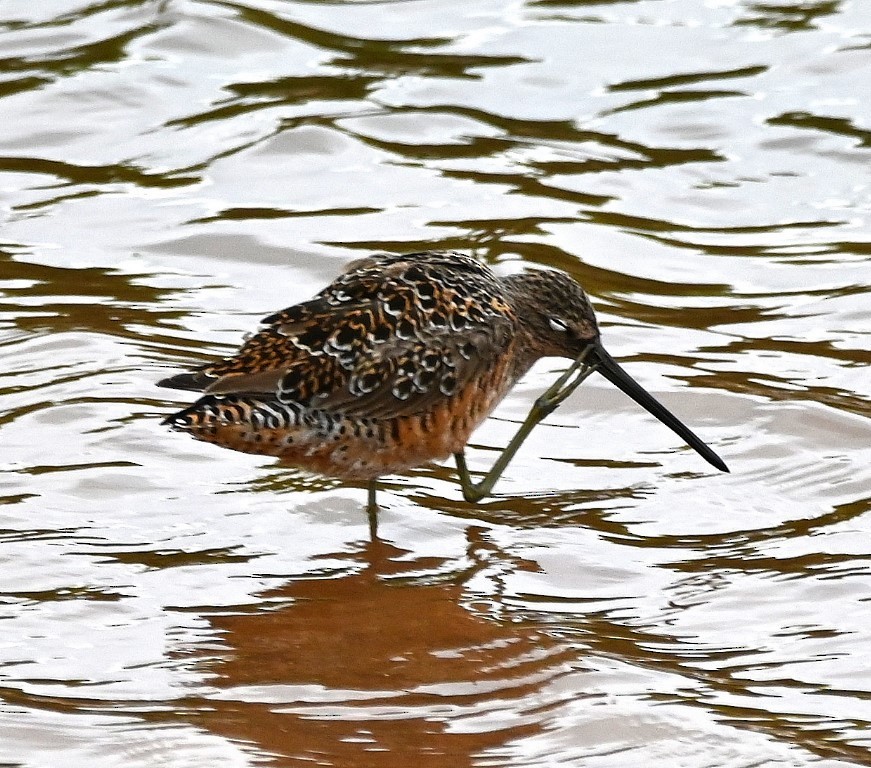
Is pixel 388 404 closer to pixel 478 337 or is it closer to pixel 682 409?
pixel 478 337

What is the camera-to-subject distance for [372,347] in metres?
4.97

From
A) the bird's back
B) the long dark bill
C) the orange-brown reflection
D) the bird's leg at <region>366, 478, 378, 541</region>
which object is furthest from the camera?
the long dark bill

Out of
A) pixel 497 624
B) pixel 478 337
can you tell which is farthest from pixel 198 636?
pixel 478 337

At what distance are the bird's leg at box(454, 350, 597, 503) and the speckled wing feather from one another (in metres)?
0.32

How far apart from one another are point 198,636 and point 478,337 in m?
1.30

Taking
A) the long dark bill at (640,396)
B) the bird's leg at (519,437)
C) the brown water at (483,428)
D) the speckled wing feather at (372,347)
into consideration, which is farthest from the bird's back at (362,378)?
the long dark bill at (640,396)

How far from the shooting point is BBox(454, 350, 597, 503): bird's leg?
5305 millimetres

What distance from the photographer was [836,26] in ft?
31.6

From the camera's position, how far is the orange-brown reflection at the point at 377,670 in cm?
389

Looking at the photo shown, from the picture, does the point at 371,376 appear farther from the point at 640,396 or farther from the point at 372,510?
the point at 640,396

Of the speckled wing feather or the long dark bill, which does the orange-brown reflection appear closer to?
the speckled wing feather

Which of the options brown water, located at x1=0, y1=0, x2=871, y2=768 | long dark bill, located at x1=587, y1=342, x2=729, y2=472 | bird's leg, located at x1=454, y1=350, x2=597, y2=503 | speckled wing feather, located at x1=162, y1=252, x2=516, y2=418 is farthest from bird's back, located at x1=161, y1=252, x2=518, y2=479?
long dark bill, located at x1=587, y1=342, x2=729, y2=472

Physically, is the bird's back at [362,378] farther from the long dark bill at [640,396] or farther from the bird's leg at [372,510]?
the long dark bill at [640,396]

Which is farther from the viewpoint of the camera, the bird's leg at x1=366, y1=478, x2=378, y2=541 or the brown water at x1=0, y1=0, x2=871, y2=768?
the bird's leg at x1=366, y1=478, x2=378, y2=541
